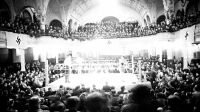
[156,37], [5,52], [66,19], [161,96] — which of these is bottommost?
[161,96]

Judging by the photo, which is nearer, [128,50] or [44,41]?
[44,41]

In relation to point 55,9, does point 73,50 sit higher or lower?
lower

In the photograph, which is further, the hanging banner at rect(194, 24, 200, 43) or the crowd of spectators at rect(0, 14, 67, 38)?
the crowd of spectators at rect(0, 14, 67, 38)

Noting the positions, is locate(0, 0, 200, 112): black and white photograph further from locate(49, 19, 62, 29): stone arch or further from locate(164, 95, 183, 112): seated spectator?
locate(49, 19, 62, 29): stone arch

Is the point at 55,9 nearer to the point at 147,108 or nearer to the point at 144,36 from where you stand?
the point at 144,36

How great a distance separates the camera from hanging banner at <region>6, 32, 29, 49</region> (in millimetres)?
16016

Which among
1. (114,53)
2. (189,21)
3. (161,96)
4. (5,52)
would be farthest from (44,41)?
(161,96)

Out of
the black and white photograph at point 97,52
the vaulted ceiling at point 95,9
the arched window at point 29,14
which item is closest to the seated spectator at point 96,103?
the black and white photograph at point 97,52

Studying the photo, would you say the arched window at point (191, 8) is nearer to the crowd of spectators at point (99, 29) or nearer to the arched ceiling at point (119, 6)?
the crowd of spectators at point (99, 29)

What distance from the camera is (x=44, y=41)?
22.0 meters

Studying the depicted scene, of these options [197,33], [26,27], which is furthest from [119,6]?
[197,33]

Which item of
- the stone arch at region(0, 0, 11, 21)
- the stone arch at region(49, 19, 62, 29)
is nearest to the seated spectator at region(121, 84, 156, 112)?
the stone arch at region(0, 0, 11, 21)

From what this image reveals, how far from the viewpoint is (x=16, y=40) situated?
17.1m

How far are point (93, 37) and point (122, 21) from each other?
8723 mm
